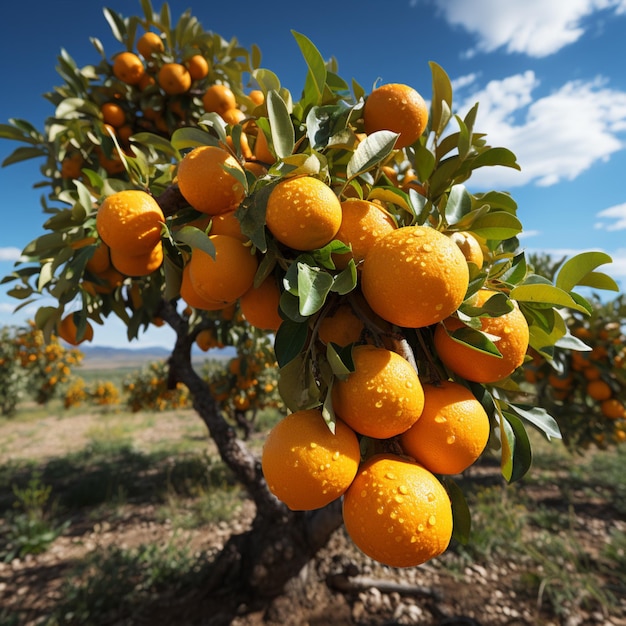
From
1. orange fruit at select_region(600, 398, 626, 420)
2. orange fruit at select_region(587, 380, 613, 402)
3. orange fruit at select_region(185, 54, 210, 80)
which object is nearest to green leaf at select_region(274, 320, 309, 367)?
orange fruit at select_region(185, 54, 210, 80)

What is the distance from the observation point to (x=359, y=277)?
74cm

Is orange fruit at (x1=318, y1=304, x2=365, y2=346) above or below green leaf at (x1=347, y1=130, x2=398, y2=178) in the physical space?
below

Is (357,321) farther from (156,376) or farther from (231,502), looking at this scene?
(156,376)

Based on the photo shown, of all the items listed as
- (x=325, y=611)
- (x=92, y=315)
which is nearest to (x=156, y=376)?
(x=325, y=611)

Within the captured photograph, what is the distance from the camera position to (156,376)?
10586 millimetres

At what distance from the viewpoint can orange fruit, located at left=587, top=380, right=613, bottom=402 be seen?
120 inches

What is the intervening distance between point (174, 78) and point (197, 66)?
0.58 ft

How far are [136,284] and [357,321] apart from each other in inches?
47.7

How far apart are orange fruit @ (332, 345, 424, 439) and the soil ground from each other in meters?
2.30

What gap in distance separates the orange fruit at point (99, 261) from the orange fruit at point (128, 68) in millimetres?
1505

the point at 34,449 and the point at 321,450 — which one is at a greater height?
the point at 321,450

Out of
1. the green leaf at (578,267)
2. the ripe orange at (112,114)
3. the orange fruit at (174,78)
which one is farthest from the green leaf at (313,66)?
the ripe orange at (112,114)

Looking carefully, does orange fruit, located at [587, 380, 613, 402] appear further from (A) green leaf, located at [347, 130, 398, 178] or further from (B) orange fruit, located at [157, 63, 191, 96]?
(B) orange fruit, located at [157, 63, 191, 96]

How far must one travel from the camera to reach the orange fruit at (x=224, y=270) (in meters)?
0.73
